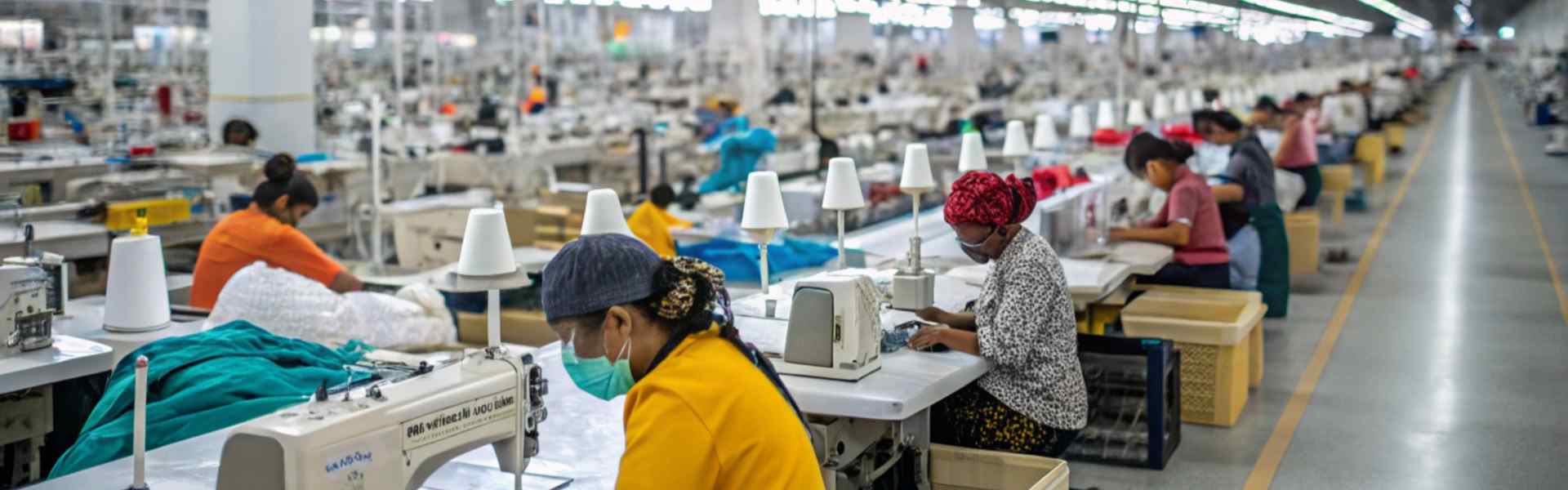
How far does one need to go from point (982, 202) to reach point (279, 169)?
2.78 m

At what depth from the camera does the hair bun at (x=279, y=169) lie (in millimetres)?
5235

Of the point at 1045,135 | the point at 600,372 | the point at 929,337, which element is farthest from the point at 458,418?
the point at 1045,135

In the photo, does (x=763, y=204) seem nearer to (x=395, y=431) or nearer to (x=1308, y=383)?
(x=395, y=431)

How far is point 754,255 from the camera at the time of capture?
21.3 ft

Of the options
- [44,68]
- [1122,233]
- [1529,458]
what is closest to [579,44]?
[44,68]

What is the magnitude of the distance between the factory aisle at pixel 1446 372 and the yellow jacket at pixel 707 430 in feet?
10.6

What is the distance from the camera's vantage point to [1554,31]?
36000mm

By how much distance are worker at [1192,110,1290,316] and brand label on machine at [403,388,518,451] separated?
508 cm

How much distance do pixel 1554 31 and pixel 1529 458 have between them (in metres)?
35.6

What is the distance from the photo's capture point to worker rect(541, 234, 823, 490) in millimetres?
1990

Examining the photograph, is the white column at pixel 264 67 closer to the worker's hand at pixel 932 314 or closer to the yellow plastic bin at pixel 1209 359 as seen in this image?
the yellow plastic bin at pixel 1209 359

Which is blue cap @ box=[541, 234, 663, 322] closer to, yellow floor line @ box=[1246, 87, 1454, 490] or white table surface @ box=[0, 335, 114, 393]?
white table surface @ box=[0, 335, 114, 393]

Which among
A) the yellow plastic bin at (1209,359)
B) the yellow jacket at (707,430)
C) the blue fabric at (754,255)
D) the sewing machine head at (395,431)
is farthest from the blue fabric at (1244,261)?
the yellow jacket at (707,430)

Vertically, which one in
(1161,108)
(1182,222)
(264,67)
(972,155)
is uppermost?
(264,67)
